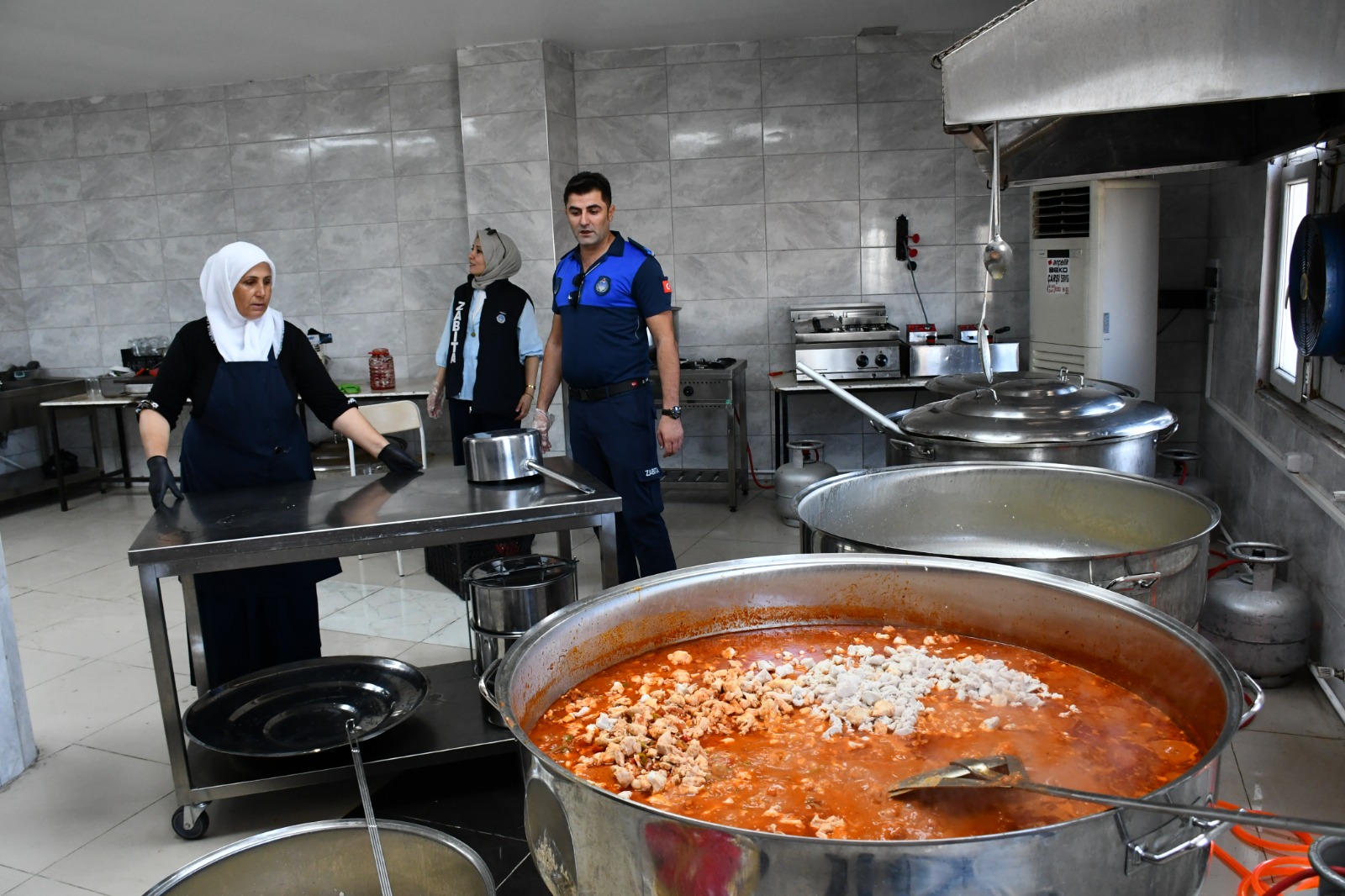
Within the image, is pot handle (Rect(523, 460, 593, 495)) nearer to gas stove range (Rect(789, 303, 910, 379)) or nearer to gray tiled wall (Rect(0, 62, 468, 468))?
gas stove range (Rect(789, 303, 910, 379))

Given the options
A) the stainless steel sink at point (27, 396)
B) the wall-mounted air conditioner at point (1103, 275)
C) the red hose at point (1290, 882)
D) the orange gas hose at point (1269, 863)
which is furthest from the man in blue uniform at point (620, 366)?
the stainless steel sink at point (27, 396)

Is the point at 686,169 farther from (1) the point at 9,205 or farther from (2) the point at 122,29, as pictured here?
(1) the point at 9,205

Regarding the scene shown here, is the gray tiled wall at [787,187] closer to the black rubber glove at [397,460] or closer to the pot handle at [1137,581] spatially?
the black rubber glove at [397,460]

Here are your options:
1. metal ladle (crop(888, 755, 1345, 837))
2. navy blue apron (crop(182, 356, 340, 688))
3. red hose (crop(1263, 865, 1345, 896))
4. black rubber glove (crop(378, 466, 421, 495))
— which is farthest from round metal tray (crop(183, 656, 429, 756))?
red hose (crop(1263, 865, 1345, 896))

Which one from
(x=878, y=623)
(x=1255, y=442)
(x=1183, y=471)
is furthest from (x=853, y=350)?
(x=878, y=623)

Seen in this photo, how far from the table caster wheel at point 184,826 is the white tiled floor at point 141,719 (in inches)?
0.9

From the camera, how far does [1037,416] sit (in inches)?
114

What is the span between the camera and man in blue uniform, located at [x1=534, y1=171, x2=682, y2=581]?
12.6 ft

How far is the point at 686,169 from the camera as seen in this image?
6430 millimetres

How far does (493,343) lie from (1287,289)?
3.22 metres

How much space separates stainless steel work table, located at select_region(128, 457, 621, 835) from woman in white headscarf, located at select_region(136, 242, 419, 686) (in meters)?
0.11

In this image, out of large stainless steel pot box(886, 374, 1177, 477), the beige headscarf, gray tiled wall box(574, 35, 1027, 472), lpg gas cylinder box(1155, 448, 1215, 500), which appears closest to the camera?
large stainless steel pot box(886, 374, 1177, 477)

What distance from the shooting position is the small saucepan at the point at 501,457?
9.43 feet

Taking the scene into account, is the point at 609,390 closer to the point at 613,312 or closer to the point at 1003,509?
the point at 613,312
